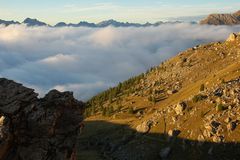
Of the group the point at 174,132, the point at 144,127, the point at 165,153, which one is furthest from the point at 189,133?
the point at 144,127

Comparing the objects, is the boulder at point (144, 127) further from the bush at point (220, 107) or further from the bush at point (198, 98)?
the bush at point (220, 107)

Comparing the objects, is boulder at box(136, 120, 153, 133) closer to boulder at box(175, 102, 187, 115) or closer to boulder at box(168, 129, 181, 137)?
boulder at box(175, 102, 187, 115)

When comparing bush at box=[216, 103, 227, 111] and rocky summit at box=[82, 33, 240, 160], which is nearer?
rocky summit at box=[82, 33, 240, 160]

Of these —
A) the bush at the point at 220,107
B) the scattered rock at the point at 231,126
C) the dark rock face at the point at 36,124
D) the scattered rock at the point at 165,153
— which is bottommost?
the scattered rock at the point at 165,153

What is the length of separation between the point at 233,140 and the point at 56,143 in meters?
86.3

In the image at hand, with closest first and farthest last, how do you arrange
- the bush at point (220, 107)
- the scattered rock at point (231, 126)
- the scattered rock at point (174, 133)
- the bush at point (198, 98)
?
the scattered rock at point (231, 126), the bush at point (220, 107), the scattered rock at point (174, 133), the bush at point (198, 98)

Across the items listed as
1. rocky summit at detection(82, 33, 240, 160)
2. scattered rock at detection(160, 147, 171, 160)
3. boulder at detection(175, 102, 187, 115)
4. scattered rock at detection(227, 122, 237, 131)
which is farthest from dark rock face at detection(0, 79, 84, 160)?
boulder at detection(175, 102, 187, 115)

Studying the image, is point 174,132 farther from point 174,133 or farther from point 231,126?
point 231,126

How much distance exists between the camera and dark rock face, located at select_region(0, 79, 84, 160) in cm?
6184

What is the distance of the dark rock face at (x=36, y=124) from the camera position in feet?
203

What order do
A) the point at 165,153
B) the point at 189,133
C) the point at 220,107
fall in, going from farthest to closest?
1. the point at 220,107
2. the point at 189,133
3. the point at 165,153

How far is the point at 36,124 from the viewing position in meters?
63.1

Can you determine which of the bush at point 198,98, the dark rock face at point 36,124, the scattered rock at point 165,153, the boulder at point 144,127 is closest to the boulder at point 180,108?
the bush at point 198,98

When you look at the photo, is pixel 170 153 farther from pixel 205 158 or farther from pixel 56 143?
pixel 56 143
